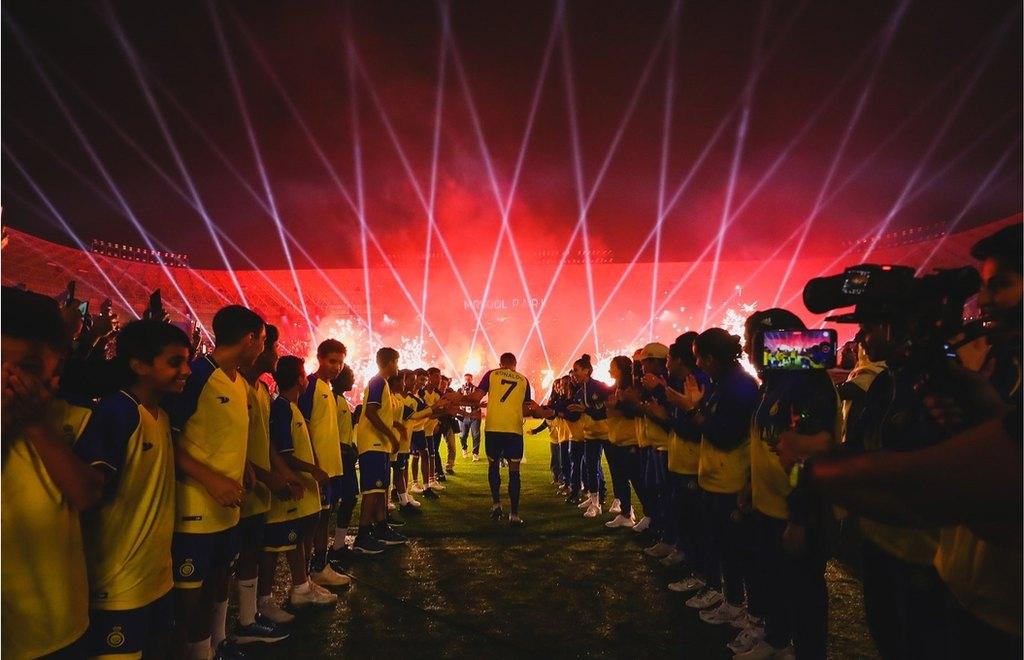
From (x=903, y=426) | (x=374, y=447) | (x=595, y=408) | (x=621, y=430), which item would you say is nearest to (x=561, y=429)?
(x=595, y=408)

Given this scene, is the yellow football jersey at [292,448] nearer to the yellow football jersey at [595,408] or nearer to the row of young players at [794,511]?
the row of young players at [794,511]

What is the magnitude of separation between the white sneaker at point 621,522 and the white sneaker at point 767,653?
452 cm

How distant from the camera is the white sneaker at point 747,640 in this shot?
4289 millimetres

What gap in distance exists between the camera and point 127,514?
2840 millimetres

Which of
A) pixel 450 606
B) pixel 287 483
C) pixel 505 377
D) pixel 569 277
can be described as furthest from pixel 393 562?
pixel 569 277

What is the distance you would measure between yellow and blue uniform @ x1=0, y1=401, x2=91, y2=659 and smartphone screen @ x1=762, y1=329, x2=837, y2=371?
366cm

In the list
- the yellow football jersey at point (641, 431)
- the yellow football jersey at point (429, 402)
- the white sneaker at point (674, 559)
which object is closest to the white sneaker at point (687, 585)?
the white sneaker at point (674, 559)

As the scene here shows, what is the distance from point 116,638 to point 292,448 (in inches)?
98.7

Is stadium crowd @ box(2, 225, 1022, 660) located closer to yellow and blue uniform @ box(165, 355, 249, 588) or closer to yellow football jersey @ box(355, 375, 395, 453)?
yellow and blue uniform @ box(165, 355, 249, 588)

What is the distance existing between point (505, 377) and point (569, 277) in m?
55.6

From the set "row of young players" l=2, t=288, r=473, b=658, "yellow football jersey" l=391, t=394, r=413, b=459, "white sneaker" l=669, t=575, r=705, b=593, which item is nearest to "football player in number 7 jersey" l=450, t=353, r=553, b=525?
"yellow football jersey" l=391, t=394, r=413, b=459

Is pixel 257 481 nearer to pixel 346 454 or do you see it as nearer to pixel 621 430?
pixel 346 454

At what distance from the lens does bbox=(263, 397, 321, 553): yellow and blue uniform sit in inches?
196

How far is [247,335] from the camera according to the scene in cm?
420
